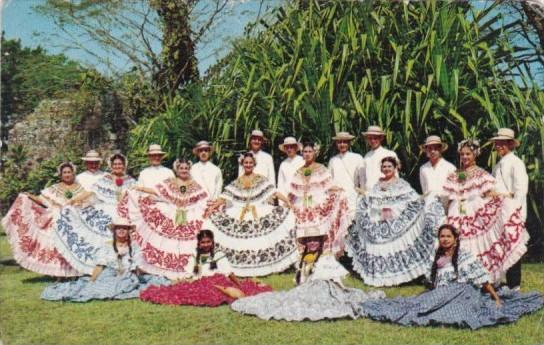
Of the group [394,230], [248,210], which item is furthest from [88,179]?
[394,230]

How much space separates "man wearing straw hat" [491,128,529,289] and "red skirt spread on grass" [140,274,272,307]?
6.85 feet

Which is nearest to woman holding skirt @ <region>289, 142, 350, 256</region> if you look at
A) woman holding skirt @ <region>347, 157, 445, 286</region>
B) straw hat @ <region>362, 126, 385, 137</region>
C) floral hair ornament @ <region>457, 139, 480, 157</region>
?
woman holding skirt @ <region>347, 157, 445, 286</region>

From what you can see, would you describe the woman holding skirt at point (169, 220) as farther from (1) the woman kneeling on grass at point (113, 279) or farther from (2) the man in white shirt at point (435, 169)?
(2) the man in white shirt at point (435, 169)

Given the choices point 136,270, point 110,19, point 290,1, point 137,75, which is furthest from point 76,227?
point 110,19

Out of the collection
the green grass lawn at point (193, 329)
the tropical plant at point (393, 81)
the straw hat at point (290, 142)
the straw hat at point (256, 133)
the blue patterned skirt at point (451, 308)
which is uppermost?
the tropical plant at point (393, 81)

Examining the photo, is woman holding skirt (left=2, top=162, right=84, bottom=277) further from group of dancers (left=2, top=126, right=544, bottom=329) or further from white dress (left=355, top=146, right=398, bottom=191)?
white dress (left=355, top=146, right=398, bottom=191)

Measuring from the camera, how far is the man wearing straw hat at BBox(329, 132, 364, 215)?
6273 mm

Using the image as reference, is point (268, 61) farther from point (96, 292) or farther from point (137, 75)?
point (137, 75)

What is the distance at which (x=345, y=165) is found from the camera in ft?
20.8

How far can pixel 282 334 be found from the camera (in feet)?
14.3

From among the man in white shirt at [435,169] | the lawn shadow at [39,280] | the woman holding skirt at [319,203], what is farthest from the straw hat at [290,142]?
the lawn shadow at [39,280]

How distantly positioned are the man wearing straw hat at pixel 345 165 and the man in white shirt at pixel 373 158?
0.09 metres

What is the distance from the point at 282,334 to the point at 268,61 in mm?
3542

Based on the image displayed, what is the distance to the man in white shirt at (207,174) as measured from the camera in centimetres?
658
